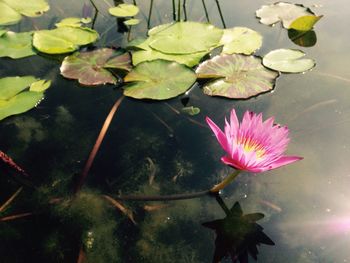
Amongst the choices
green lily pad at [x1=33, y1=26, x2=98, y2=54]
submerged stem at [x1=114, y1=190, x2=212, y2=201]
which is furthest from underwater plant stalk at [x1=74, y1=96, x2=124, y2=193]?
green lily pad at [x1=33, y1=26, x2=98, y2=54]

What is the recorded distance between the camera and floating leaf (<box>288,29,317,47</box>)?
2.62 m

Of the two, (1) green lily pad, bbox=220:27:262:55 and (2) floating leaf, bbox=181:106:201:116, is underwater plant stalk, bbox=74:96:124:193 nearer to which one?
(2) floating leaf, bbox=181:106:201:116

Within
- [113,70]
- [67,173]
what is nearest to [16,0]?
[113,70]

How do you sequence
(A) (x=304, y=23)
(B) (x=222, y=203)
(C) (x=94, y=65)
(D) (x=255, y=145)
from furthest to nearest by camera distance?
1. (A) (x=304, y=23)
2. (C) (x=94, y=65)
3. (B) (x=222, y=203)
4. (D) (x=255, y=145)

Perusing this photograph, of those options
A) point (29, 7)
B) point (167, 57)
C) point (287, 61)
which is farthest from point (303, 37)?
point (29, 7)

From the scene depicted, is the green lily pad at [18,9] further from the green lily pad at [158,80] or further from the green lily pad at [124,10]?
the green lily pad at [158,80]

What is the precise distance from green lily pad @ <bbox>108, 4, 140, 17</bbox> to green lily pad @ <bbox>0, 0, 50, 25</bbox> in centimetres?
58

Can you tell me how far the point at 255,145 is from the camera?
1.52 meters

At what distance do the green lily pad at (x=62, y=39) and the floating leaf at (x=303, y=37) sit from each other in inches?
55.6

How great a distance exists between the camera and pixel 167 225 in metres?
1.57

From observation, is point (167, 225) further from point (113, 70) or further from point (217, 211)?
point (113, 70)

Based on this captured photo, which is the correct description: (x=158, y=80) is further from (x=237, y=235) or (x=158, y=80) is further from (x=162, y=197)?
(x=237, y=235)

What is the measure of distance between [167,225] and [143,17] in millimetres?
1909

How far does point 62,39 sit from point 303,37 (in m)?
1.71
